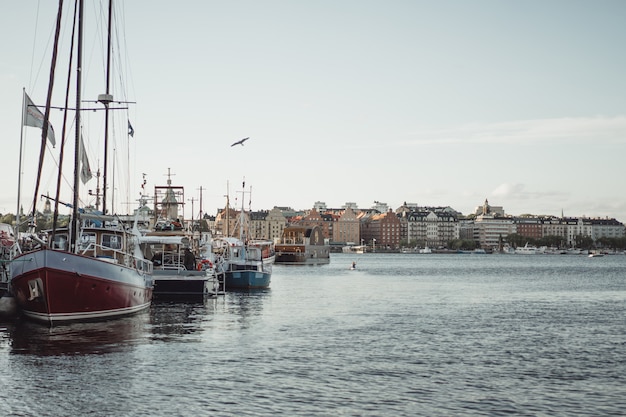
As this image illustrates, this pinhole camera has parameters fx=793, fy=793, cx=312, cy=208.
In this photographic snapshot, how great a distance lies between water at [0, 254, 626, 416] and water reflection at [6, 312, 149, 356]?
0.07 m

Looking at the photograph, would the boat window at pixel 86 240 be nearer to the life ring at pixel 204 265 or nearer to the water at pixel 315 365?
the water at pixel 315 365

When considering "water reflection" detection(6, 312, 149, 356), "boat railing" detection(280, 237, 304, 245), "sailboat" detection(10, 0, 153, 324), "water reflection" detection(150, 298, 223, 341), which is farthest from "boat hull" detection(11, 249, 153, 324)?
"boat railing" detection(280, 237, 304, 245)

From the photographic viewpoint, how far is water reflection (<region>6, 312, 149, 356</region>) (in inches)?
1067

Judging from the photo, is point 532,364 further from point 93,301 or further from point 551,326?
point 93,301

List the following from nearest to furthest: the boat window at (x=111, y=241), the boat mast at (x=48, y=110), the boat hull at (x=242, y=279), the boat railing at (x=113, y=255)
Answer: the boat mast at (x=48, y=110), the boat railing at (x=113, y=255), the boat window at (x=111, y=241), the boat hull at (x=242, y=279)

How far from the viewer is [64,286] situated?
32.4 metres

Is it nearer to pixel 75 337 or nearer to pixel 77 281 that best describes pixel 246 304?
pixel 77 281

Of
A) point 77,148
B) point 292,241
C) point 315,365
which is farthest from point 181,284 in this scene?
point 292,241

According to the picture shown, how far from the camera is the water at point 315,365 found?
64.7 ft

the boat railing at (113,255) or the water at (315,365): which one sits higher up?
the boat railing at (113,255)

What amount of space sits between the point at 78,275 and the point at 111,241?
6.33m

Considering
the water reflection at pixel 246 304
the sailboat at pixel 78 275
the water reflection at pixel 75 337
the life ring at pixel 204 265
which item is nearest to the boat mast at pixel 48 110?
the sailboat at pixel 78 275

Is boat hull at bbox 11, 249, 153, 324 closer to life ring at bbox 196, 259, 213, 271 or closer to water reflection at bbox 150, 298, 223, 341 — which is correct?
water reflection at bbox 150, 298, 223, 341

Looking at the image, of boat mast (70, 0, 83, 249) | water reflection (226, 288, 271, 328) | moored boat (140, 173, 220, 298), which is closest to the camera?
boat mast (70, 0, 83, 249)
